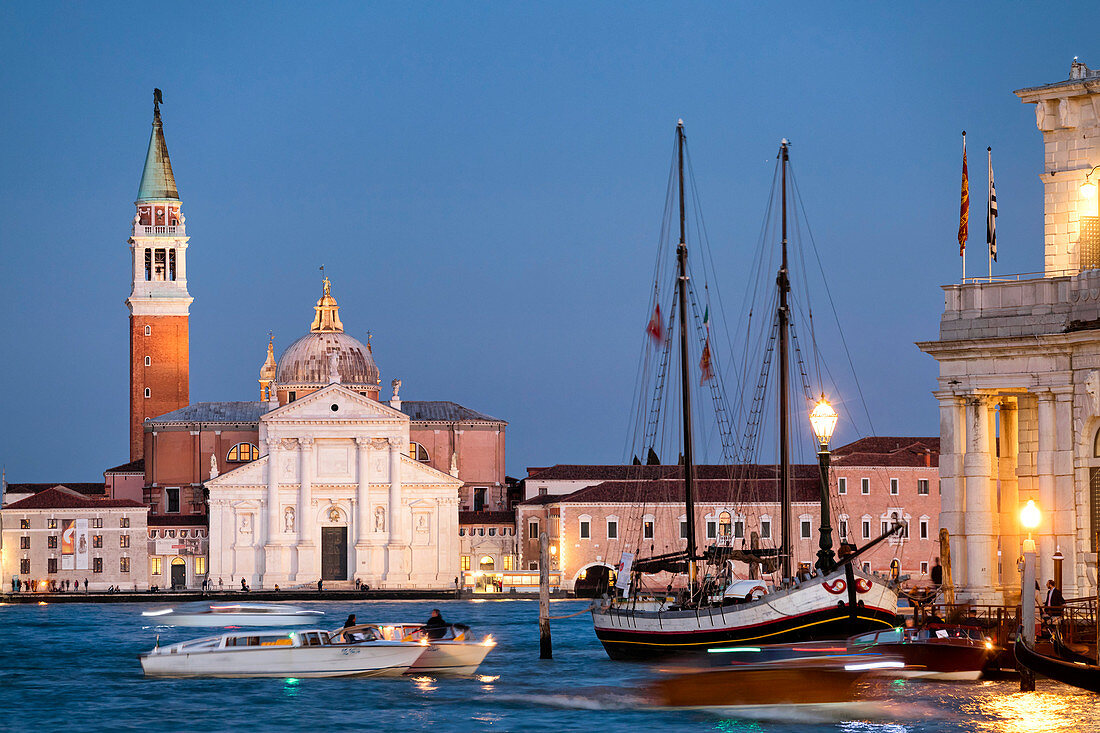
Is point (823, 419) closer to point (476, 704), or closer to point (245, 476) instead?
point (476, 704)

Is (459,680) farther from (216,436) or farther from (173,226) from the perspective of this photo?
(173,226)

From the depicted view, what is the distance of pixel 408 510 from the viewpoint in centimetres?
9019

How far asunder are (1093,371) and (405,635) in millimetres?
15691

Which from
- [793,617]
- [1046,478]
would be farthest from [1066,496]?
[793,617]

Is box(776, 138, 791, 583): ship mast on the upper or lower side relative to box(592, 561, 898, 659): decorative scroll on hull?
upper

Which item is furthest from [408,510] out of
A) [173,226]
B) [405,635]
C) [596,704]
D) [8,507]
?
[596,704]

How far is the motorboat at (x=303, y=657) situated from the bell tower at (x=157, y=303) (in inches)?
2531

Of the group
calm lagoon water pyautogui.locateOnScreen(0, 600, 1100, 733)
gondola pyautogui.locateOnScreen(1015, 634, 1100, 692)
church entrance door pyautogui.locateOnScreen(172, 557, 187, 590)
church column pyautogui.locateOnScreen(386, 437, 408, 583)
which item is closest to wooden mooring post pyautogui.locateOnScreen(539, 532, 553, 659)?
calm lagoon water pyautogui.locateOnScreen(0, 600, 1100, 733)

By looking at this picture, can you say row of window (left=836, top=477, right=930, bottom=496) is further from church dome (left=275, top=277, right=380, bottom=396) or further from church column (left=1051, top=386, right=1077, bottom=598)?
church column (left=1051, top=386, right=1077, bottom=598)

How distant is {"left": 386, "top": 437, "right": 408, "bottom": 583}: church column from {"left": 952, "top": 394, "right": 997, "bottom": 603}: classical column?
55.3 m

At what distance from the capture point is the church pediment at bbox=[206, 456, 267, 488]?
8950 centimetres

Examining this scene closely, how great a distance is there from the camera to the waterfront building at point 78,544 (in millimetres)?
90750

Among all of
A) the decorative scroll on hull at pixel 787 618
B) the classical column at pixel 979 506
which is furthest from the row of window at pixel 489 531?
the classical column at pixel 979 506

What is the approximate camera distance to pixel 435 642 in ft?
135
